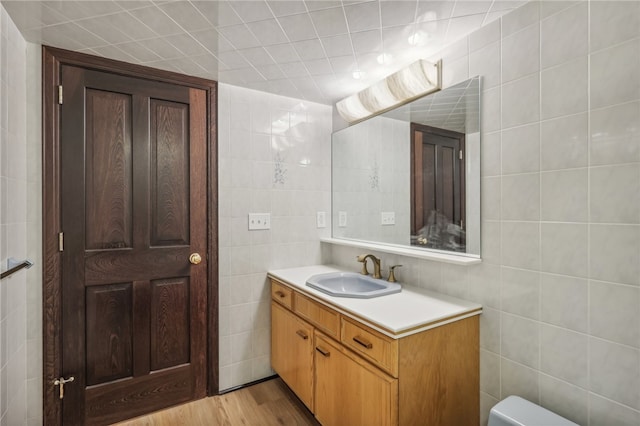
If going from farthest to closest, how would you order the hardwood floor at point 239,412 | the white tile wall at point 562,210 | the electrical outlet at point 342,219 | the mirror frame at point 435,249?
→ the electrical outlet at point 342,219 → the hardwood floor at point 239,412 → the mirror frame at point 435,249 → the white tile wall at point 562,210

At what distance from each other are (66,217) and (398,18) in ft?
6.60

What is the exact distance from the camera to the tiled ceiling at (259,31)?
132 cm

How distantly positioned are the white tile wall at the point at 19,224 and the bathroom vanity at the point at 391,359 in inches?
56.0

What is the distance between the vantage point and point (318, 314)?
1.68 m

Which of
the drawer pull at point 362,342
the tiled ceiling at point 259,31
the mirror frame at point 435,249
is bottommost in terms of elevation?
the drawer pull at point 362,342

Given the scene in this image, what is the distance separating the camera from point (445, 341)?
52.8 inches

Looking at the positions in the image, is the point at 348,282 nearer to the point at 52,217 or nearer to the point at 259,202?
the point at 259,202

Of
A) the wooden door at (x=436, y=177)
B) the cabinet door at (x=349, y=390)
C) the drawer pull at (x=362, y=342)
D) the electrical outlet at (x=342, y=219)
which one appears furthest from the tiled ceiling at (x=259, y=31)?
the cabinet door at (x=349, y=390)

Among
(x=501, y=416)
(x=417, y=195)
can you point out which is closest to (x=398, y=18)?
(x=417, y=195)

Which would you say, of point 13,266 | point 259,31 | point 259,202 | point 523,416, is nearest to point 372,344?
point 523,416

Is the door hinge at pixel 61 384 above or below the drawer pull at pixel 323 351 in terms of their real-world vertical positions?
below

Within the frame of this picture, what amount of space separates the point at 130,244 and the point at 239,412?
125cm

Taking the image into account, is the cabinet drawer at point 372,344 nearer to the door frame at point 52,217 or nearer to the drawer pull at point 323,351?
the drawer pull at point 323,351

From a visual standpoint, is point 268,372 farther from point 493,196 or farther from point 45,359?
point 493,196
